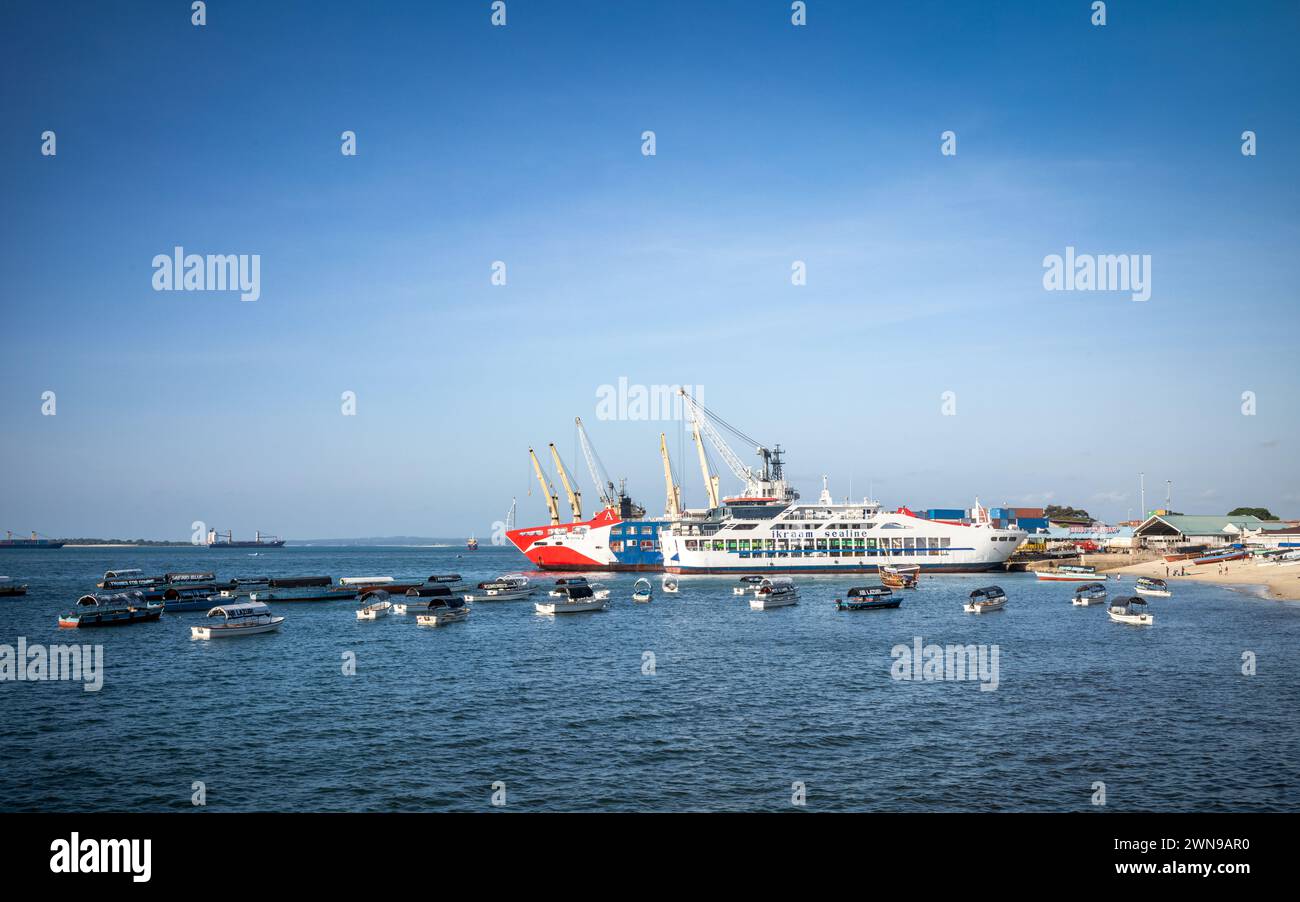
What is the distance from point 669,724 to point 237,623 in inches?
1960

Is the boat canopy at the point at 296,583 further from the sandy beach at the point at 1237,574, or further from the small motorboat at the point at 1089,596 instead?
the sandy beach at the point at 1237,574

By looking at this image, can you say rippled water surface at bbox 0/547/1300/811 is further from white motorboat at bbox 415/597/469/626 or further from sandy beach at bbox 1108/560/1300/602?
sandy beach at bbox 1108/560/1300/602

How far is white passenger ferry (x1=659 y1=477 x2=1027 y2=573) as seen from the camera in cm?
13788

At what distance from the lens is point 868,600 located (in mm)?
87375

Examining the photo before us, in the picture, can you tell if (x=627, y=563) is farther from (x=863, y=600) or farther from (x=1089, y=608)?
(x=1089, y=608)

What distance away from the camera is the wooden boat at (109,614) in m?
78.4

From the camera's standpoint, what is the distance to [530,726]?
3747 centimetres

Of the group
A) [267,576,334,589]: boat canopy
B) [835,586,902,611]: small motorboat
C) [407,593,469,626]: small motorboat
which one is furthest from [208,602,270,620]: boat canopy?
[835,586,902,611]: small motorboat

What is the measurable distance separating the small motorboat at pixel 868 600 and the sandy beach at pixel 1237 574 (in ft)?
137

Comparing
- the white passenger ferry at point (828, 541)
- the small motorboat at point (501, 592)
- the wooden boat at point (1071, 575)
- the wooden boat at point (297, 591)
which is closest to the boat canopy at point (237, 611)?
the wooden boat at point (297, 591)

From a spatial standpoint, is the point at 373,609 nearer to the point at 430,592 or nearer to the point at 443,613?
the point at 443,613

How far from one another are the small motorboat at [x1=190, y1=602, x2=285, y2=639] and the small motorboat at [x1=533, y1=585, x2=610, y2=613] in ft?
Answer: 83.3

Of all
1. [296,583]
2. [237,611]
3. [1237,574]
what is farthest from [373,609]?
[1237,574]

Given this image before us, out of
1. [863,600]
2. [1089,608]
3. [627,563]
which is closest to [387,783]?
[863,600]
